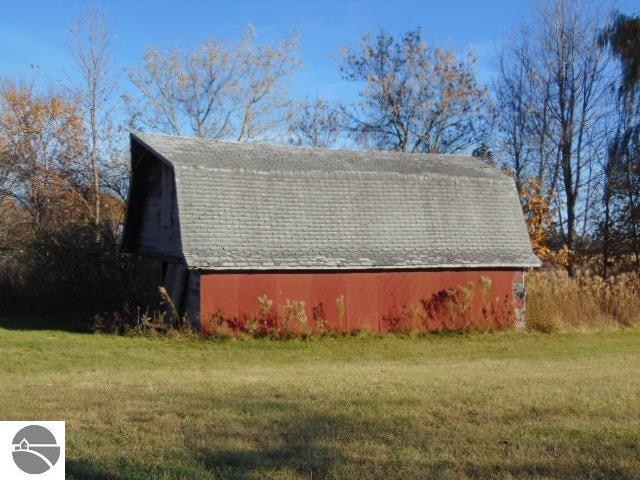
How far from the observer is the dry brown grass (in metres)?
18.6

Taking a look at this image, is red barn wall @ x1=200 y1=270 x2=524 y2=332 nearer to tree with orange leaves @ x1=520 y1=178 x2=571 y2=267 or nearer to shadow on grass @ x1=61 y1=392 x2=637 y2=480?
shadow on grass @ x1=61 y1=392 x2=637 y2=480

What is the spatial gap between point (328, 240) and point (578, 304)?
6.91 metres

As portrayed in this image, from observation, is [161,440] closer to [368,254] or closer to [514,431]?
[514,431]

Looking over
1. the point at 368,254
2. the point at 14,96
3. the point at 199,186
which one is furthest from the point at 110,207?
the point at 368,254

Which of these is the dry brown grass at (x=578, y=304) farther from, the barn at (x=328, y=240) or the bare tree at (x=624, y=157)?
the bare tree at (x=624, y=157)

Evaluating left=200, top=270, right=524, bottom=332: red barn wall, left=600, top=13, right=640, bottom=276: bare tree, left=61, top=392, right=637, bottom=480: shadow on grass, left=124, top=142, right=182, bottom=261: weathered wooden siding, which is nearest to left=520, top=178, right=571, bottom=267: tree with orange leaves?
left=600, top=13, right=640, bottom=276: bare tree

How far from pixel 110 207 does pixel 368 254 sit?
15686 millimetres

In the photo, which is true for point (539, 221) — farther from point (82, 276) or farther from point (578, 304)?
point (82, 276)

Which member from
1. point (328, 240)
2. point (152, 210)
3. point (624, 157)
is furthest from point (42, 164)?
point (624, 157)

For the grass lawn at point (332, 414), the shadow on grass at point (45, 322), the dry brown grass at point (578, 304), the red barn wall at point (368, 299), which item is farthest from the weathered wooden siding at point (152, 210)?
the dry brown grass at point (578, 304)

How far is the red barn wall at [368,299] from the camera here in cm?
1653

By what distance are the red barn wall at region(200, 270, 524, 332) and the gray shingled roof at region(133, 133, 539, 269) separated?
0.42m

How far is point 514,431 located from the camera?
254 inches

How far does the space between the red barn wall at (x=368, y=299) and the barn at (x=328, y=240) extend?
0.08 ft
